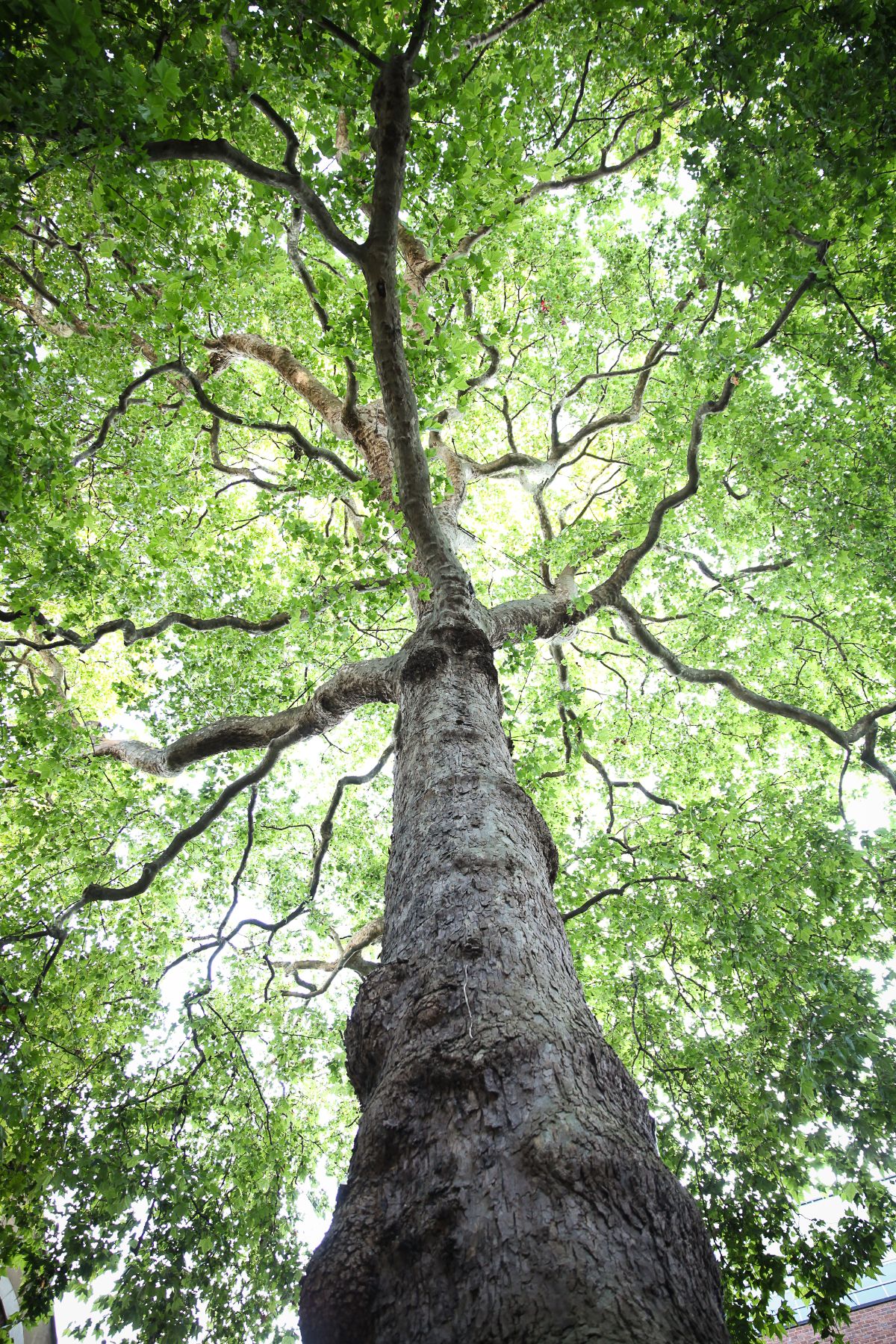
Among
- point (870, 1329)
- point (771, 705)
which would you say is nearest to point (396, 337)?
point (771, 705)

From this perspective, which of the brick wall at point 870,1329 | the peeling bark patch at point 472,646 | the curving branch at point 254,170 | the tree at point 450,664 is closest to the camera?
the tree at point 450,664

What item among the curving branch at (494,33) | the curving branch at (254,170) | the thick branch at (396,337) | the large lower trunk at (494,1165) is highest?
the curving branch at (494,33)

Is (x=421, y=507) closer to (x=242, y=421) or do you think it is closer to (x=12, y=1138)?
(x=242, y=421)

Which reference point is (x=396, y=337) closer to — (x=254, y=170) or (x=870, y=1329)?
(x=254, y=170)

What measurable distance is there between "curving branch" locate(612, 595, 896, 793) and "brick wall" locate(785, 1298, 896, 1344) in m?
13.4

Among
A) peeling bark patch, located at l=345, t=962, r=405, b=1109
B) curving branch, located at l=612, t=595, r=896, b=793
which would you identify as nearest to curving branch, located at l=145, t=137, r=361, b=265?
peeling bark patch, located at l=345, t=962, r=405, b=1109

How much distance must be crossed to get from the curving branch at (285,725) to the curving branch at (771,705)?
369 centimetres

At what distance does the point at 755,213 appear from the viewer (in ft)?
12.8

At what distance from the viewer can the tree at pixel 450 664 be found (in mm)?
2023

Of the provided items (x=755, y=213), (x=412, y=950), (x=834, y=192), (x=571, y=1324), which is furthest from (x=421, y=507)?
(x=571, y=1324)

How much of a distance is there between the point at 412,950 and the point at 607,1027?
5.82 metres

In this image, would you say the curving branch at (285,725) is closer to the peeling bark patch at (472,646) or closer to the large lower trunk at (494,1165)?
the peeling bark patch at (472,646)

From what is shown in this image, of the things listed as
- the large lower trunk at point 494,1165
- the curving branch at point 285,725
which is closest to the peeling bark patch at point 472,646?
the curving branch at point 285,725

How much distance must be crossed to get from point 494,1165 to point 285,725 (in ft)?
18.3
